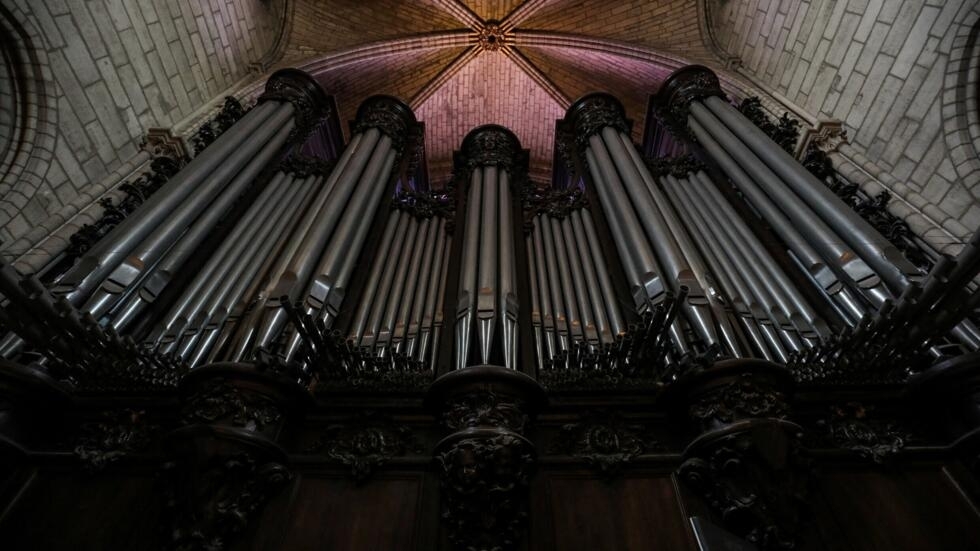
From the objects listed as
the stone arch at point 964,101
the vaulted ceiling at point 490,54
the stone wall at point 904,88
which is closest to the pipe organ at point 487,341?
the stone wall at point 904,88

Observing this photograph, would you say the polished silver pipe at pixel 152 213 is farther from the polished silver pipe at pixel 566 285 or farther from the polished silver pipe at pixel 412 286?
the polished silver pipe at pixel 566 285

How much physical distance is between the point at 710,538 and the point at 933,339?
60.9 inches

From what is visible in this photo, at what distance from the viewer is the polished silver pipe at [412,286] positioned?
4.01 meters

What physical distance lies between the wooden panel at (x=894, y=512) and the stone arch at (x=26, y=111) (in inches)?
226

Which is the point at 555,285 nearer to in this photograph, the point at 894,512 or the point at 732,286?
the point at 732,286

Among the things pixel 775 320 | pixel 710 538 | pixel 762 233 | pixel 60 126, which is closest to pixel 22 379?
pixel 60 126

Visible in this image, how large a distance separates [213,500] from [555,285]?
2.80m

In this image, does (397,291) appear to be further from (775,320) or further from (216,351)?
(775,320)

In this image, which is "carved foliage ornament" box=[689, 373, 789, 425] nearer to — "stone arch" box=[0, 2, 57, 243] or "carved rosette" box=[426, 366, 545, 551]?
"carved rosette" box=[426, 366, 545, 551]

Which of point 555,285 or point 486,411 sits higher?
point 555,285

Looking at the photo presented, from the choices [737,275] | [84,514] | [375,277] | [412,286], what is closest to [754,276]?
[737,275]

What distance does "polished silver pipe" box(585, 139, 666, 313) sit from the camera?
3.85 metres

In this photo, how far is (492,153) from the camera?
665cm

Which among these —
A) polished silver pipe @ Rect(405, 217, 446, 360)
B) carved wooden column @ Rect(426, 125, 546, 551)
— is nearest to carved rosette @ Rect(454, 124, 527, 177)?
polished silver pipe @ Rect(405, 217, 446, 360)
